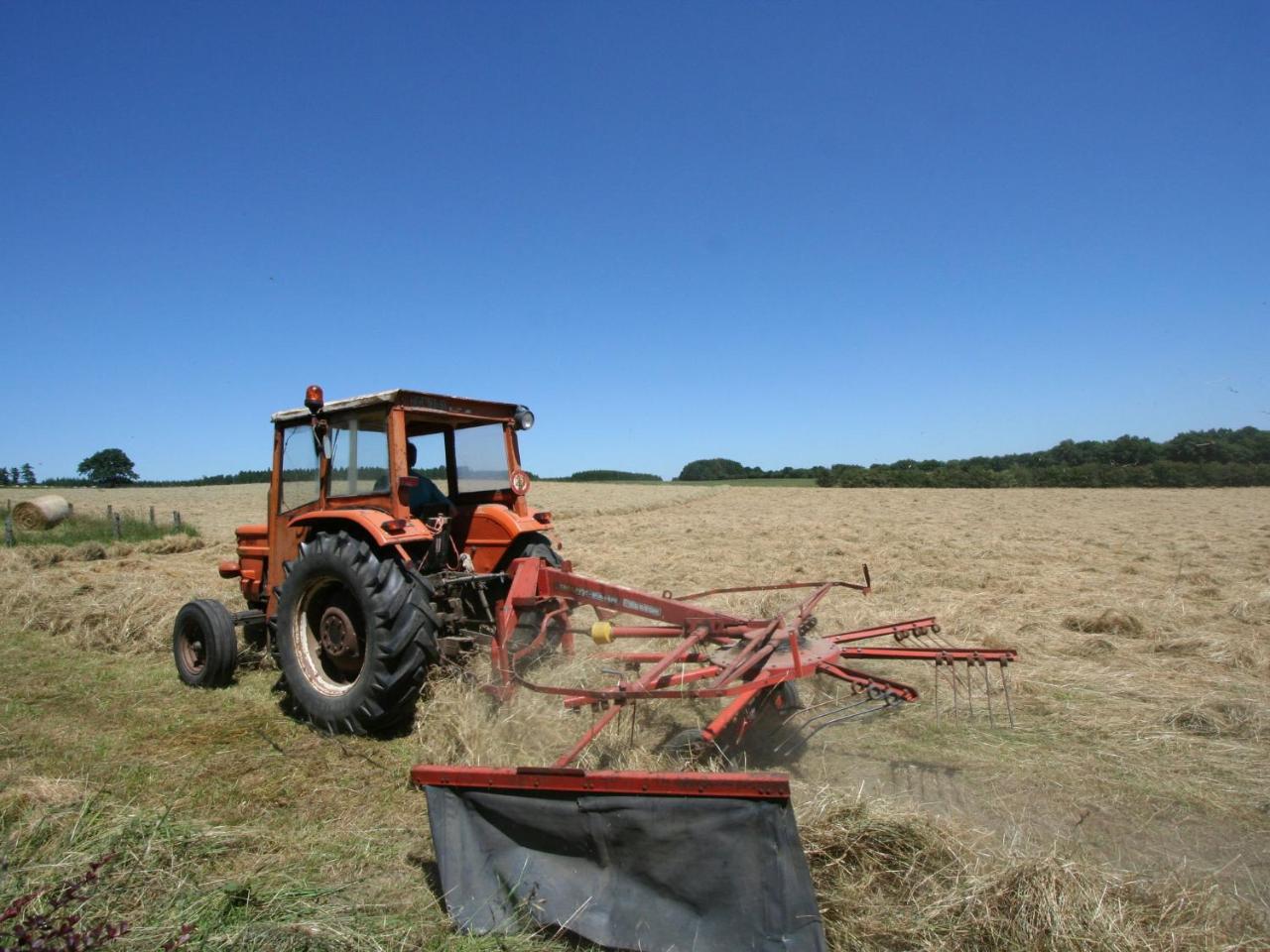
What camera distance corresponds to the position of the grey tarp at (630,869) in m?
2.08

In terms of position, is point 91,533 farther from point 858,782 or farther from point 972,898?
point 972,898

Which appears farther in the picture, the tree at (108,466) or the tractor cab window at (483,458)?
the tree at (108,466)

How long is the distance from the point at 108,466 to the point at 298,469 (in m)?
63.8

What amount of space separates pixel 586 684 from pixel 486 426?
6.93 feet

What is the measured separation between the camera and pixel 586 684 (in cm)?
444

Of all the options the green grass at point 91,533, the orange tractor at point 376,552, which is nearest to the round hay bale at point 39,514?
the green grass at point 91,533

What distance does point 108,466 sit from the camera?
56531mm

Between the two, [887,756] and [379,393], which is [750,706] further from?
[379,393]

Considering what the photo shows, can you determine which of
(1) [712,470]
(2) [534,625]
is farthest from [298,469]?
(1) [712,470]

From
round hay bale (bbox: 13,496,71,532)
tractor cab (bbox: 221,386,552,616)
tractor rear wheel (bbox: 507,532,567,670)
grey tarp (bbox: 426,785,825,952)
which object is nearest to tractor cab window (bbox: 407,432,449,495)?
tractor cab (bbox: 221,386,552,616)

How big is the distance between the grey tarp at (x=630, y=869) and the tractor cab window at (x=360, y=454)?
2.65 metres

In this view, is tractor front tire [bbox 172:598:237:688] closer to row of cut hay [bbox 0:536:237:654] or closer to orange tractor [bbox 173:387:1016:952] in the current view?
orange tractor [bbox 173:387:1016:952]

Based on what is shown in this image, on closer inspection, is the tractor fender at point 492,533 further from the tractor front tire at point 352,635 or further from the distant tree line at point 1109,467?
the distant tree line at point 1109,467

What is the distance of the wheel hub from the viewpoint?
4363 millimetres
